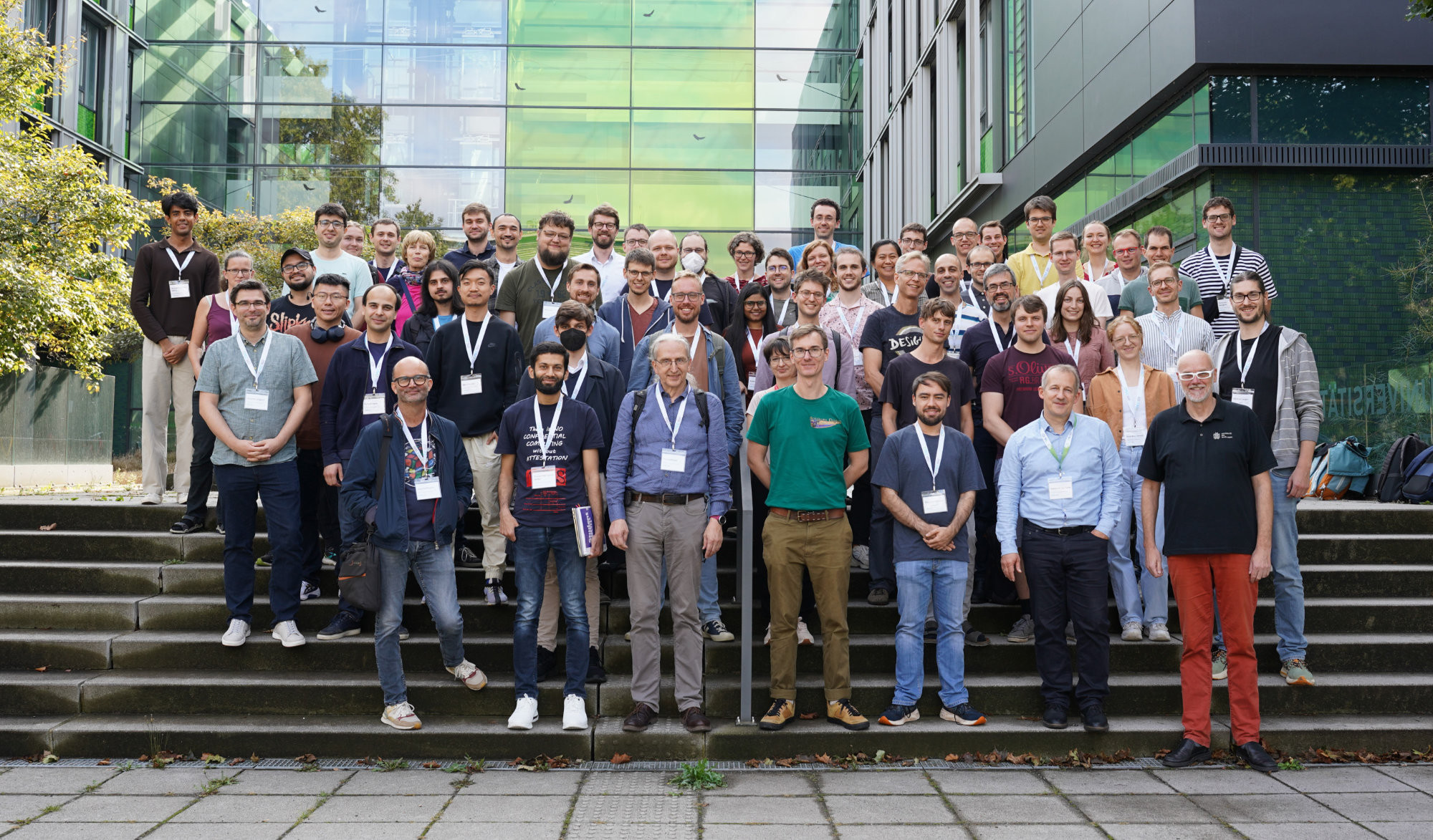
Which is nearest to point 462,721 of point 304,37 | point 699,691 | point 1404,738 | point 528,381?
point 699,691

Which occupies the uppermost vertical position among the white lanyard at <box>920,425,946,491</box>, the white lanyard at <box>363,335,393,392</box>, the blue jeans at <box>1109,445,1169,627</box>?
the white lanyard at <box>363,335,393,392</box>

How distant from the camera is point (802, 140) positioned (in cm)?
2325

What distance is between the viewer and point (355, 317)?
7.62 m

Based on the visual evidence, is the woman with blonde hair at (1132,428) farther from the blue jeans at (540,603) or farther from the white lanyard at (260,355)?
the white lanyard at (260,355)

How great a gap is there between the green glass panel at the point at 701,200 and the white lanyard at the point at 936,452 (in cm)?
1725

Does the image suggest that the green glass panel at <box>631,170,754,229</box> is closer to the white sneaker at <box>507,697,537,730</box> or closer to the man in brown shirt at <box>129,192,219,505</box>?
the man in brown shirt at <box>129,192,219,505</box>

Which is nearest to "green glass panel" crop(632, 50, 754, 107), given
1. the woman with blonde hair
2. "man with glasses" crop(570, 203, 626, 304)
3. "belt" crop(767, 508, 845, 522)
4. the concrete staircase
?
"man with glasses" crop(570, 203, 626, 304)

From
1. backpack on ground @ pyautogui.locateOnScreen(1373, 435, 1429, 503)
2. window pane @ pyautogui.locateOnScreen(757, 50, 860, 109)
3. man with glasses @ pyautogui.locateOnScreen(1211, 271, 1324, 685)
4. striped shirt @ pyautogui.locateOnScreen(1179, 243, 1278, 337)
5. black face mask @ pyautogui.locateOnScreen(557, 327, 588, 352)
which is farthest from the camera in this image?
window pane @ pyautogui.locateOnScreen(757, 50, 860, 109)

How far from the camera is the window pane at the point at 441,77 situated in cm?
2233

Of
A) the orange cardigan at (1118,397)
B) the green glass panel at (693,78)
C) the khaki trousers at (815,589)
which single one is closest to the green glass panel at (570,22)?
the green glass panel at (693,78)

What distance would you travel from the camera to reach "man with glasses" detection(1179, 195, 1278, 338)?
7.14 m

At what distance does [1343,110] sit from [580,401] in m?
8.80

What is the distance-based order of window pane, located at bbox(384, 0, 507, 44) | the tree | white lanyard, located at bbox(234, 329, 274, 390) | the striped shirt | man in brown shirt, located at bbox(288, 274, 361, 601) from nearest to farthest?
1. white lanyard, located at bbox(234, 329, 274, 390)
2. man in brown shirt, located at bbox(288, 274, 361, 601)
3. the striped shirt
4. the tree
5. window pane, located at bbox(384, 0, 507, 44)

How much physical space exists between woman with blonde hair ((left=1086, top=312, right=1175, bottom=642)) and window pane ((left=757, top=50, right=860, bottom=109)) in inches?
702
